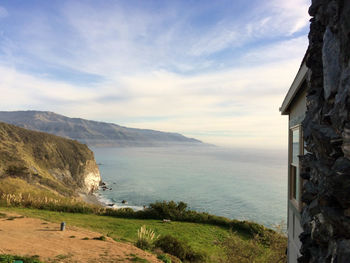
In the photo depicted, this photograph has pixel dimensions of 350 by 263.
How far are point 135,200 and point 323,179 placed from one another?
49.1 m

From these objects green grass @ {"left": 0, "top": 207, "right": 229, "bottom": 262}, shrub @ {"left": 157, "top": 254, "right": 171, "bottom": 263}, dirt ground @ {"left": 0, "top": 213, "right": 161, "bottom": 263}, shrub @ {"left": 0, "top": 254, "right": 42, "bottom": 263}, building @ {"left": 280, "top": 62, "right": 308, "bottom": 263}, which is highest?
building @ {"left": 280, "top": 62, "right": 308, "bottom": 263}

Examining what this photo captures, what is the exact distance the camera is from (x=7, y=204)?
20203 millimetres

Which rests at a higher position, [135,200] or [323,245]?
[323,245]

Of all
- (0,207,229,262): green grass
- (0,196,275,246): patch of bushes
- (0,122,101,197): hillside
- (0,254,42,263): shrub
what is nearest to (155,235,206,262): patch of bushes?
(0,207,229,262): green grass

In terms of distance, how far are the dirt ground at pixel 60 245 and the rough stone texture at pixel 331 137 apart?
8.77 m

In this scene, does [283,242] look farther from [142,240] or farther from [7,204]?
[7,204]

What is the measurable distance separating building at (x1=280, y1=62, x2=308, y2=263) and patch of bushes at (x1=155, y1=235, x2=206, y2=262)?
7252 mm

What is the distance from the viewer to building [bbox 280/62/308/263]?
5848mm

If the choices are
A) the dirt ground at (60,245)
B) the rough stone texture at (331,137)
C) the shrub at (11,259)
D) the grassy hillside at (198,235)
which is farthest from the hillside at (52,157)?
the rough stone texture at (331,137)

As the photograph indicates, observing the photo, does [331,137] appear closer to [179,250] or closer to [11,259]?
[11,259]

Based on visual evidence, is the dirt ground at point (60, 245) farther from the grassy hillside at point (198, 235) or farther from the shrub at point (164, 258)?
the grassy hillside at point (198, 235)

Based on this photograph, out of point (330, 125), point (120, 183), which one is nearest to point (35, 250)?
point (330, 125)

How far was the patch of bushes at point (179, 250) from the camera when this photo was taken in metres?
13.1

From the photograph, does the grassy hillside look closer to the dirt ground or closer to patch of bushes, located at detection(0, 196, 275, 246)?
patch of bushes, located at detection(0, 196, 275, 246)
